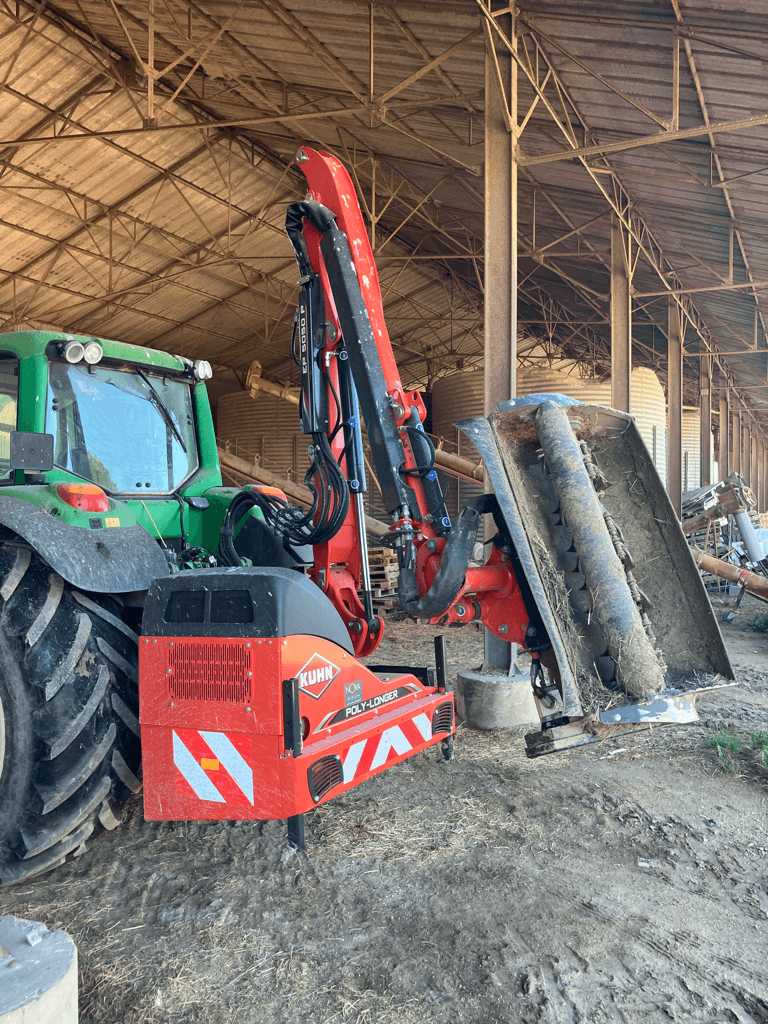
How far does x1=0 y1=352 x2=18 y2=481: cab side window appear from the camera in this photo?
3875 mm

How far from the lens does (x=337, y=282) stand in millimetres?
3855

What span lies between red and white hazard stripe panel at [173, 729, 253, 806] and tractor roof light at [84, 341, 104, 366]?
1.99 meters

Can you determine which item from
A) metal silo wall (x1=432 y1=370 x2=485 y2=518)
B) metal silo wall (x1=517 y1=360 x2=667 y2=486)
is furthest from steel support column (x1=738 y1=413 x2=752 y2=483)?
metal silo wall (x1=432 y1=370 x2=485 y2=518)

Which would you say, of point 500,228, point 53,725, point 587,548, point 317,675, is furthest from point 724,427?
point 53,725

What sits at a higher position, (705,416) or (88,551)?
(705,416)

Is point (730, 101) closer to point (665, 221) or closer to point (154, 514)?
point (665, 221)

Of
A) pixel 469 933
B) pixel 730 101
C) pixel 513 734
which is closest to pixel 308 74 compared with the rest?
pixel 730 101

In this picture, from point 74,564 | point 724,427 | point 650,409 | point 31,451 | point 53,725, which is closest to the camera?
point 53,725

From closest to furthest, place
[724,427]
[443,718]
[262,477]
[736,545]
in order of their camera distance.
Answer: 1. [443,718]
2. [736,545]
3. [262,477]
4. [724,427]

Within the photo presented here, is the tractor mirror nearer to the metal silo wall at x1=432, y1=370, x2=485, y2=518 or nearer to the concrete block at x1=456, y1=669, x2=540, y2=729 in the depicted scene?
the concrete block at x1=456, y1=669, x2=540, y2=729

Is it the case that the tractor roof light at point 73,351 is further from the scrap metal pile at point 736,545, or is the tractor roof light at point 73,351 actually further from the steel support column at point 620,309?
the steel support column at point 620,309

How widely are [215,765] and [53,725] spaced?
2.26 ft

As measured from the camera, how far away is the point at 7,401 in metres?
3.93

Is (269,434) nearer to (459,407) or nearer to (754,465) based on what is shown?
(459,407)
